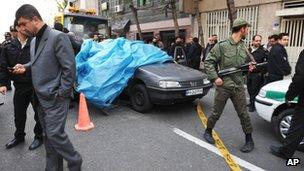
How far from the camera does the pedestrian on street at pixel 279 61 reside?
6.06 meters

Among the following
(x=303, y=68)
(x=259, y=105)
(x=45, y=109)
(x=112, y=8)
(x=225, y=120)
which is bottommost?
(x=225, y=120)

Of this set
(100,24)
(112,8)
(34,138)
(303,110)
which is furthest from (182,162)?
(112,8)

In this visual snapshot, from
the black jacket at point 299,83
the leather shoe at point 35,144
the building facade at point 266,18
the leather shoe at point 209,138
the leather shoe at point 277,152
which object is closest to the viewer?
the black jacket at point 299,83

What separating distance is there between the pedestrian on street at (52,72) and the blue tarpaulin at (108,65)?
281 cm

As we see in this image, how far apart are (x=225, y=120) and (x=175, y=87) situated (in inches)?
45.7

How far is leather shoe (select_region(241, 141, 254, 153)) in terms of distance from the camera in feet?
14.3

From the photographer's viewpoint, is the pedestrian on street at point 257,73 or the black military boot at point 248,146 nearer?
the black military boot at point 248,146

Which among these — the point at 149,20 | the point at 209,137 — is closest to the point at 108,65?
the point at 209,137

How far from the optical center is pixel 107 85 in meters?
6.11

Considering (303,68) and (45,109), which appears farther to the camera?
(303,68)

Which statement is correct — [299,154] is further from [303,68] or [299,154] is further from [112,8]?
[112,8]

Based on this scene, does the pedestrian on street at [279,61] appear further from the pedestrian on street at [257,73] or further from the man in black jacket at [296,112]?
the man in black jacket at [296,112]

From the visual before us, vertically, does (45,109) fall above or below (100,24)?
below

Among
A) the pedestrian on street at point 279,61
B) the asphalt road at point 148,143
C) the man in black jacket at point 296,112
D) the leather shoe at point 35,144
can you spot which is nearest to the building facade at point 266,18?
the pedestrian on street at point 279,61
